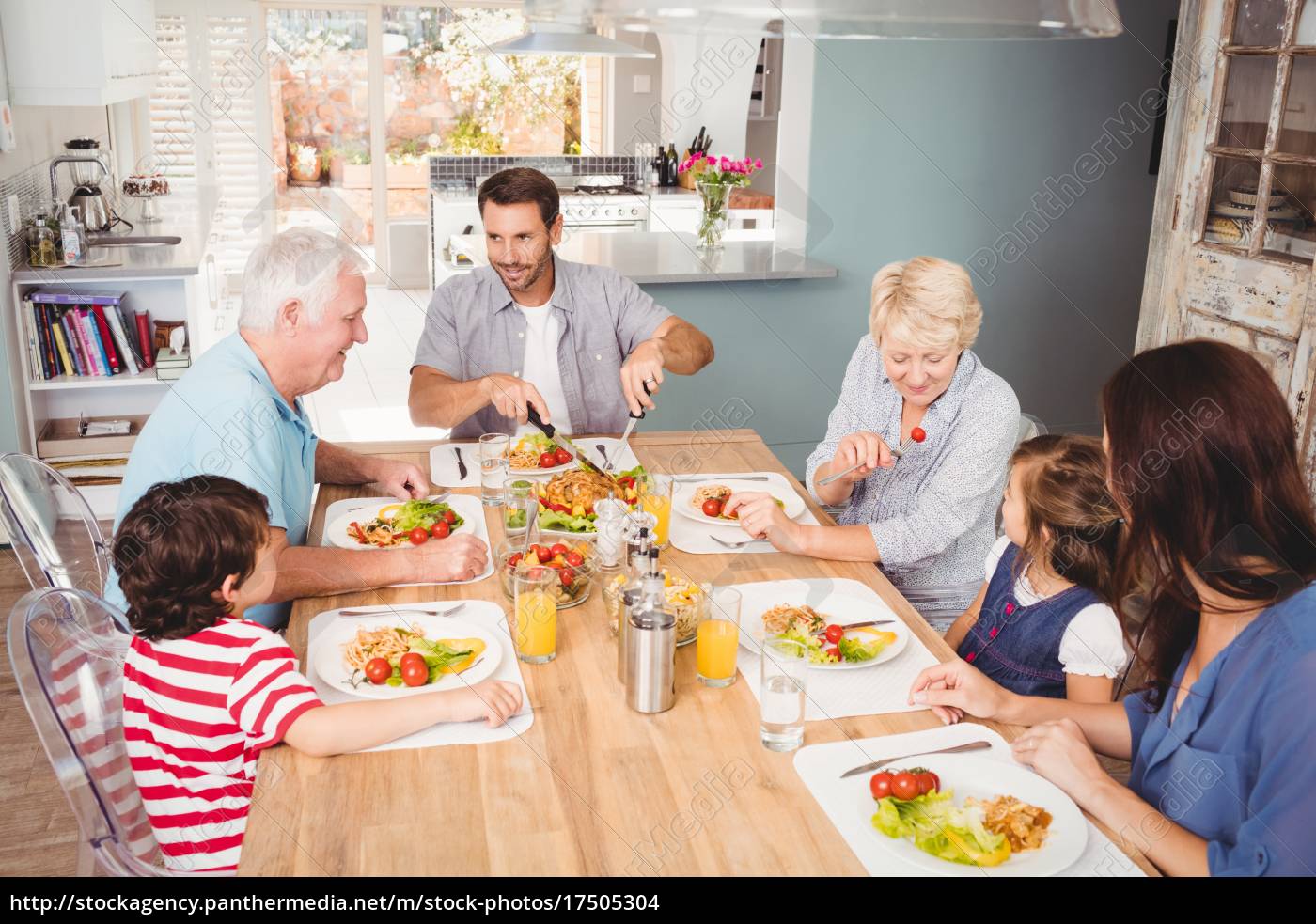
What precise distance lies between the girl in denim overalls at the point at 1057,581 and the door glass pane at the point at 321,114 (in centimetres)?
686

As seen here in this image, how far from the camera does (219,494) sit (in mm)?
1480

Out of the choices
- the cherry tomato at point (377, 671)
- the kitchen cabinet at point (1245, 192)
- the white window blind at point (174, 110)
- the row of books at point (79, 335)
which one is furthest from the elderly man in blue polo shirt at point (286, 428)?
the white window blind at point (174, 110)

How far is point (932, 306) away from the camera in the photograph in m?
2.10

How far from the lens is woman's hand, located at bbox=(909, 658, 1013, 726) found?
1.46 meters

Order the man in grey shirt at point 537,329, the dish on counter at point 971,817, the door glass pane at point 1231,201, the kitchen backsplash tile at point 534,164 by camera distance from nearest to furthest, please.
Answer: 1. the dish on counter at point 971,817
2. the man in grey shirt at point 537,329
3. the door glass pane at point 1231,201
4. the kitchen backsplash tile at point 534,164

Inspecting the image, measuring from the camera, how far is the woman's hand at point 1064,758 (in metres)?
1.29

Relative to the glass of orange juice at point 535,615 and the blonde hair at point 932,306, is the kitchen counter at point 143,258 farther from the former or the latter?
the glass of orange juice at point 535,615

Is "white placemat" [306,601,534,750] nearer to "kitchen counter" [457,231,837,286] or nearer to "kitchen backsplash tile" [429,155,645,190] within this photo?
"kitchen counter" [457,231,837,286]

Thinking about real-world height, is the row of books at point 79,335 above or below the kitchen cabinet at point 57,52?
below

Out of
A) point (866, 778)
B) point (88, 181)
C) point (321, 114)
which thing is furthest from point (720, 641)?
point (321, 114)

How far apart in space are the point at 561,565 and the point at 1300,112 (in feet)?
8.19

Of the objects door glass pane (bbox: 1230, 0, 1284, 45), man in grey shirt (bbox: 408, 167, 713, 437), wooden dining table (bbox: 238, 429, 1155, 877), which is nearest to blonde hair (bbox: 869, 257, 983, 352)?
man in grey shirt (bbox: 408, 167, 713, 437)
